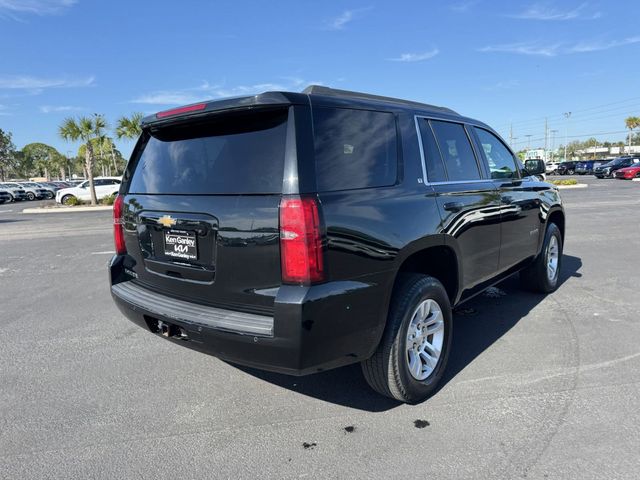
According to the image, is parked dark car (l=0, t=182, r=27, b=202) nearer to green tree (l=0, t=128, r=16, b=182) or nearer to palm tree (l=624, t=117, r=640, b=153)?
green tree (l=0, t=128, r=16, b=182)

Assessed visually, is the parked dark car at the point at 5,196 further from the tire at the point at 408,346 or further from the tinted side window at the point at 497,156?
the tire at the point at 408,346

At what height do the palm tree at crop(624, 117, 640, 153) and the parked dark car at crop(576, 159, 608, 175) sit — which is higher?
the palm tree at crop(624, 117, 640, 153)

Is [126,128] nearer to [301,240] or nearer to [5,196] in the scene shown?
[5,196]

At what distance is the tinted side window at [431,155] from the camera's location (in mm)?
3236

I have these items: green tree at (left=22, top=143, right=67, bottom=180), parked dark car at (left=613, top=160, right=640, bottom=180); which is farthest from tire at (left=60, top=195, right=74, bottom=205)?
green tree at (left=22, top=143, right=67, bottom=180)

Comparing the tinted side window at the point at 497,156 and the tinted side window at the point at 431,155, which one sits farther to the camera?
the tinted side window at the point at 497,156

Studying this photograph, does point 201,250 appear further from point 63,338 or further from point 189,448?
point 63,338

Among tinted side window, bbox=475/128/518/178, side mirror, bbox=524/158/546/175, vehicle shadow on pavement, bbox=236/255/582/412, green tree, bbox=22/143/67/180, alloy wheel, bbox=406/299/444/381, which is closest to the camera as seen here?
alloy wheel, bbox=406/299/444/381

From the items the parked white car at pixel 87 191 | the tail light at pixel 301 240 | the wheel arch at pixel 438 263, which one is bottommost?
the wheel arch at pixel 438 263

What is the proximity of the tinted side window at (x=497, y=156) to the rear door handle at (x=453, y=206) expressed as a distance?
0.96 m

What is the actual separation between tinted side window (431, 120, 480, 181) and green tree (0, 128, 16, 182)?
282 ft

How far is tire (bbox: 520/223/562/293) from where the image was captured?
519 cm

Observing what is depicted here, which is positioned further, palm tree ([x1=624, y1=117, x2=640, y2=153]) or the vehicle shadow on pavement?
palm tree ([x1=624, y1=117, x2=640, y2=153])

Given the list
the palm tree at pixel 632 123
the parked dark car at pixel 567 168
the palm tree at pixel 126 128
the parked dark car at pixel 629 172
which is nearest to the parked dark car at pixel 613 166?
the parked dark car at pixel 629 172
